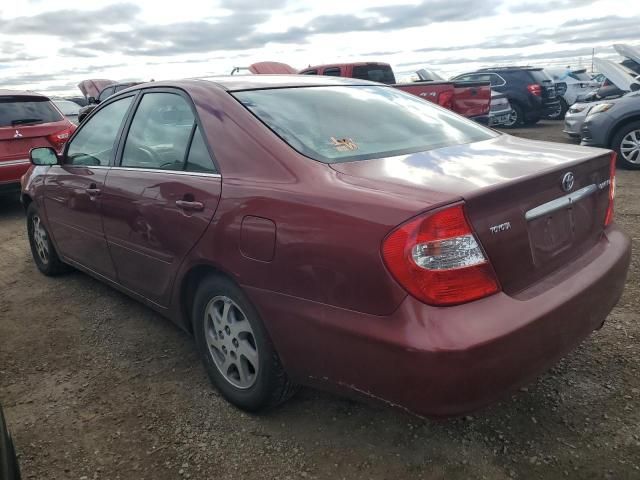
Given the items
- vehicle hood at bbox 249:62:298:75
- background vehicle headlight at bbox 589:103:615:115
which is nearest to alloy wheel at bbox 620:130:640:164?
background vehicle headlight at bbox 589:103:615:115

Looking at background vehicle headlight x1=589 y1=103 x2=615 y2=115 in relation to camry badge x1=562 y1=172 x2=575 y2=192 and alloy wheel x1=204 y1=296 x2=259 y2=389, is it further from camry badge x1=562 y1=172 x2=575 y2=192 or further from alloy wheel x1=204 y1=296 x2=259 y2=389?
alloy wheel x1=204 y1=296 x2=259 y2=389

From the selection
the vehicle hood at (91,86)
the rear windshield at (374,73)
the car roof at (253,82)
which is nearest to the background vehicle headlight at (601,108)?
the rear windshield at (374,73)

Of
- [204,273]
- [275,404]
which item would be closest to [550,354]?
[275,404]

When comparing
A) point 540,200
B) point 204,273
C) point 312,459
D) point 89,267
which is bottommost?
point 312,459

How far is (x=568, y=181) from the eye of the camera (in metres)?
2.25

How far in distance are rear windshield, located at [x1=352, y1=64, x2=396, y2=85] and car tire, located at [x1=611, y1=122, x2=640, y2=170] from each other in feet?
20.0

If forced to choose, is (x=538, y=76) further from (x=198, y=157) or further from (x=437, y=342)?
(x=437, y=342)

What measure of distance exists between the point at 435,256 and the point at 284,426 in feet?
3.89

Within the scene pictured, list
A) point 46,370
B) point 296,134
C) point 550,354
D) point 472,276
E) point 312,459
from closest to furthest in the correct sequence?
point 472,276 → point 550,354 → point 312,459 → point 296,134 → point 46,370

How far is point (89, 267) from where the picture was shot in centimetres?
387

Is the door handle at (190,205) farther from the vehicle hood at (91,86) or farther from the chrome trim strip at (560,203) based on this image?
the vehicle hood at (91,86)

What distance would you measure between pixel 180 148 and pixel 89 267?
150 centimetres

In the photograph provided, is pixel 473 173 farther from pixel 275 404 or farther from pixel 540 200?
pixel 275 404

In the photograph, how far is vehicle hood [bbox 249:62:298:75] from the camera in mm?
14622
